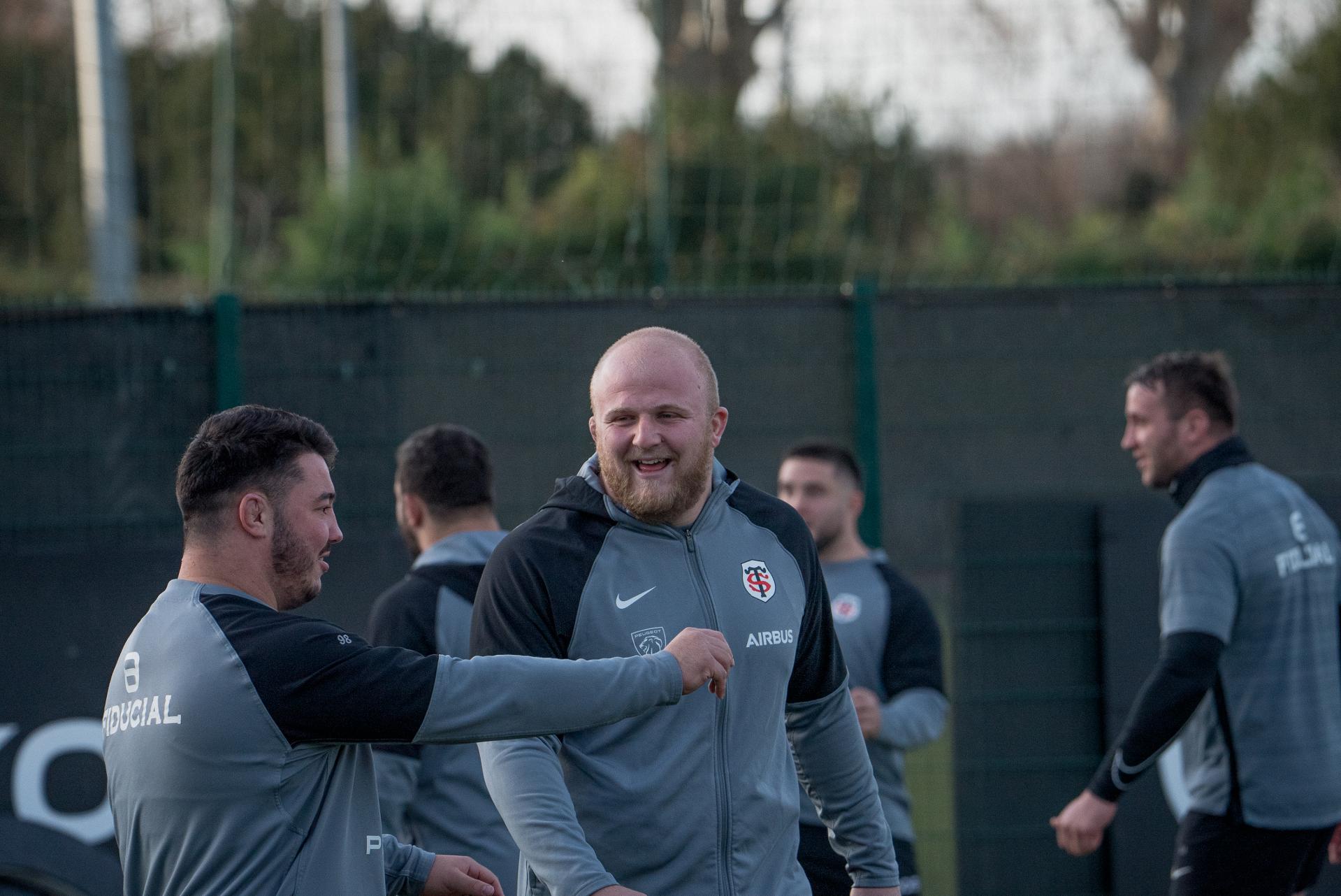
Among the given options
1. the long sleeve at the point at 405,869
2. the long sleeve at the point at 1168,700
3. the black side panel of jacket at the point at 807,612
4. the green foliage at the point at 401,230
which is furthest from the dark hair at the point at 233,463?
the green foliage at the point at 401,230

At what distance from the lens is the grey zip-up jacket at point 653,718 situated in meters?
2.95

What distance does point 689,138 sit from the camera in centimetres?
720

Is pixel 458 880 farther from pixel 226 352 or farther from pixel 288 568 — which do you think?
pixel 226 352

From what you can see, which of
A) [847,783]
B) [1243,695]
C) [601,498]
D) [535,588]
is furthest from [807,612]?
[1243,695]

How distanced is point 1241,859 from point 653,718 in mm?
2469

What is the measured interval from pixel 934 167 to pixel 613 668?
30.2 ft

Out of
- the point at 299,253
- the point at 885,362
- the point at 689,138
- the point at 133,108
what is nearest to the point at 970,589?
the point at 885,362

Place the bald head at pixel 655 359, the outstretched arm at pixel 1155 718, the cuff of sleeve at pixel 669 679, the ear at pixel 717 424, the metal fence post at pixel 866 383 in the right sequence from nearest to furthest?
the cuff of sleeve at pixel 669 679, the bald head at pixel 655 359, the ear at pixel 717 424, the outstretched arm at pixel 1155 718, the metal fence post at pixel 866 383

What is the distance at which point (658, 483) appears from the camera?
10.4ft

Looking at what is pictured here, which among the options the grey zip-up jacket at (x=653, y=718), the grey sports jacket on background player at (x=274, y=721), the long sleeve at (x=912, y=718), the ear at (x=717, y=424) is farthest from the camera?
the long sleeve at (x=912, y=718)

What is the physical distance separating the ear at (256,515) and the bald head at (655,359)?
2.68 ft

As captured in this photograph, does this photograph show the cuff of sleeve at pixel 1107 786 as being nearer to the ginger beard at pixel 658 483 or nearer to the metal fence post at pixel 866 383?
the metal fence post at pixel 866 383

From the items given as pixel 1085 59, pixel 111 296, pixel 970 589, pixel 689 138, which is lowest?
pixel 970 589

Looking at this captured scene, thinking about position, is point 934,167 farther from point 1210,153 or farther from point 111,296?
point 1210,153
